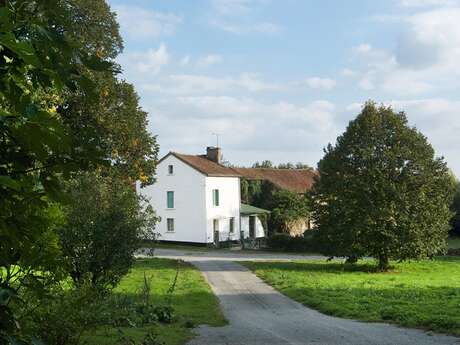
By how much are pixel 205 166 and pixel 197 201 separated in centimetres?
387

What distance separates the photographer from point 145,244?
18.1 metres

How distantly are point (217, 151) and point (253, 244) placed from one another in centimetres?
1113

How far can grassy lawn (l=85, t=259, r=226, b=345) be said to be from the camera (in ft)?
40.5

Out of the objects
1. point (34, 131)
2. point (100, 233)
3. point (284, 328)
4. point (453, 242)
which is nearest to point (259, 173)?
point (453, 242)

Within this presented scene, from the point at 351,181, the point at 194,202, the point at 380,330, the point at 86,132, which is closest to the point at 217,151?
the point at 194,202

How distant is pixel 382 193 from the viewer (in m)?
31.9

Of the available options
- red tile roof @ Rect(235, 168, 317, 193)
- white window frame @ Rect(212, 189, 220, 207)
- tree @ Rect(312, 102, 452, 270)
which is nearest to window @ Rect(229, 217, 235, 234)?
white window frame @ Rect(212, 189, 220, 207)

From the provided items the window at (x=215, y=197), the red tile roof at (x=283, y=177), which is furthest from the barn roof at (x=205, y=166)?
the red tile roof at (x=283, y=177)

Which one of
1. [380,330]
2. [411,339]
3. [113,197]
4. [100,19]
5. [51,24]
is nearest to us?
[51,24]

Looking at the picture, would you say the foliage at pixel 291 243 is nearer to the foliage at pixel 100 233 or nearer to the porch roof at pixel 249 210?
the porch roof at pixel 249 210

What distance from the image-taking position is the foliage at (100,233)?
16.0m

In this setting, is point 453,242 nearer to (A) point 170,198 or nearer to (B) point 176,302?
(A) point 170,198

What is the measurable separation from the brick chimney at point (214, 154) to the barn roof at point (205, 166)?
2.14ft

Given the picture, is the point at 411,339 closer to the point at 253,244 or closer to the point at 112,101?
the point at 112,101
